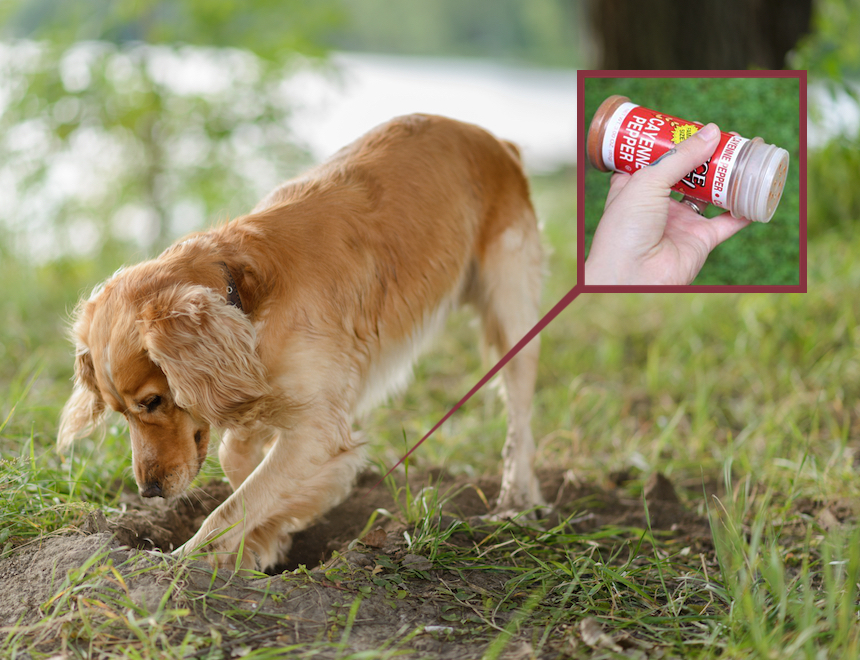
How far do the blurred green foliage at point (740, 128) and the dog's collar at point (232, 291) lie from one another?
1194mm

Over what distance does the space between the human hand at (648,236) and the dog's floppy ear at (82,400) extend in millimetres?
1681

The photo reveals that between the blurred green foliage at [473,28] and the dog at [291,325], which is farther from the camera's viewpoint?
the blurred green foliage at [473,28]

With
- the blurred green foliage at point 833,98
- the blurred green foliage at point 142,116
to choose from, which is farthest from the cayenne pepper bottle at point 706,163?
the blurred green foliage at point 142,116

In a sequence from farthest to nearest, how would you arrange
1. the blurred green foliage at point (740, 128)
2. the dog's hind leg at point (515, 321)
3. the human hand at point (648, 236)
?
the dog's hind leg at point (515, 321) < the blurred green foliage at point (740, 128) < the human hand at point (648, 236)

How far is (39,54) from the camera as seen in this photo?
6.35 meters

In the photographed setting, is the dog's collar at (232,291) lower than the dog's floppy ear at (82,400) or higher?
higher

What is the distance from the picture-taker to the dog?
2441mm

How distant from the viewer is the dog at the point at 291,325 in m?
2.44

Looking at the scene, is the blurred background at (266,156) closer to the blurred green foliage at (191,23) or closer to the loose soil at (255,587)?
the blurred green foliage at (191,23)

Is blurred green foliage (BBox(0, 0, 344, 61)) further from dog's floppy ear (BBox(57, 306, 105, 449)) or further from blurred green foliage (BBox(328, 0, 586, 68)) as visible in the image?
blurred green foliage (BBox(328, 0, 586, 68))

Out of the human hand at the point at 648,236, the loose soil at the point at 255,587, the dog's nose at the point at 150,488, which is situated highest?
the human hand at the point at 648,236

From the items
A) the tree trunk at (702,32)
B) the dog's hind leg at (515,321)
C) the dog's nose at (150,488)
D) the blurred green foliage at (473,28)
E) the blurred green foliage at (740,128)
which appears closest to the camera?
the dog's nose at (150,488)

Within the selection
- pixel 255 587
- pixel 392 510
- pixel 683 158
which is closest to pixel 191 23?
pixel 392 510

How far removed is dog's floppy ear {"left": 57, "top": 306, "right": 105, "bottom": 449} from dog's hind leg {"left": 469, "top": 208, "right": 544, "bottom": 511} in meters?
1.65
